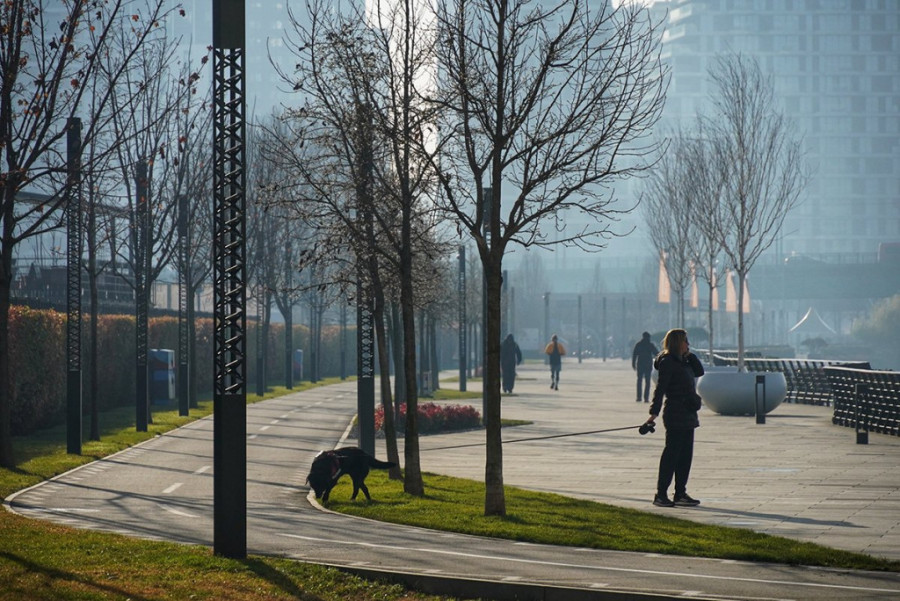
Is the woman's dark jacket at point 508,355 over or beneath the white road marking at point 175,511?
over

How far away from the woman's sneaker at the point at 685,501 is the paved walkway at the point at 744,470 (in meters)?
0.16

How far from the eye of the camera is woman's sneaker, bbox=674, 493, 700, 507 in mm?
13711

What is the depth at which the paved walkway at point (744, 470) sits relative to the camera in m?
12.3

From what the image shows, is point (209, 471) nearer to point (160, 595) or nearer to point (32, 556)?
point (32, 556)

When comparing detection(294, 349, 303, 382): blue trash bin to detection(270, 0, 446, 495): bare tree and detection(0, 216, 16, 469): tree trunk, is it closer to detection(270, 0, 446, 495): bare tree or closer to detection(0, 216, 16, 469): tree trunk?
detection(0, 216, 16, 469): tree trunk

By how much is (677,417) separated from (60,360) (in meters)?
17.6

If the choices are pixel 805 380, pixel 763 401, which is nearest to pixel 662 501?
pixel 763 401

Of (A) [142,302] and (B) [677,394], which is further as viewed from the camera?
(A) [142,302]

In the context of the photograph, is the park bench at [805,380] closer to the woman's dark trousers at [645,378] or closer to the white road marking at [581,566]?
the woman's dark trousers at [645,378]

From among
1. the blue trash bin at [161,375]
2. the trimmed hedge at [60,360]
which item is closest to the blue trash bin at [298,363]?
Answer: the trimmed hedge at [60,360]

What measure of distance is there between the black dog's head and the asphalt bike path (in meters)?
0.22

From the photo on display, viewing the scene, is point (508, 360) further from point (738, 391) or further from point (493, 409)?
point (493, 409)

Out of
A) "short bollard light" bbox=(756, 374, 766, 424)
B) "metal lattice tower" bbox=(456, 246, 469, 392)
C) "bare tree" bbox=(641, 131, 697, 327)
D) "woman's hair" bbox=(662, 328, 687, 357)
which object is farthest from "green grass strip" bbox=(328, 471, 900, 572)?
"bare tree" bbox=(641, 131, 697, 327)

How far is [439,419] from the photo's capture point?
27094 mm
